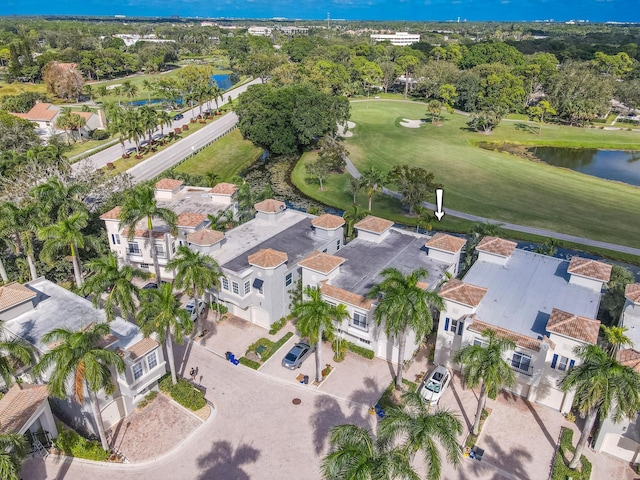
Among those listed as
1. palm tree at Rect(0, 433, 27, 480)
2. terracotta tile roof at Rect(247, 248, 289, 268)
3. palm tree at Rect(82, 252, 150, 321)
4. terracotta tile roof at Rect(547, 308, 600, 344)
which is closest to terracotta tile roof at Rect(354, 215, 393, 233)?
terracotta tile roof at Rect(247, 248, 289, 268)

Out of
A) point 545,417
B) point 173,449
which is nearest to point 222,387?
point 173,449

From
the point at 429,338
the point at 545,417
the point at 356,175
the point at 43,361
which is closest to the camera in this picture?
the point at 43,361

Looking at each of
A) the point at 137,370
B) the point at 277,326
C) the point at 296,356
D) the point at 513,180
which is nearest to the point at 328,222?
the point at 277,326

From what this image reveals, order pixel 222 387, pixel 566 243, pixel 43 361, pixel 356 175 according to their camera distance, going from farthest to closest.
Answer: pixel 356 175, pixel 566 243, pixel 222 387, pixel 43 361

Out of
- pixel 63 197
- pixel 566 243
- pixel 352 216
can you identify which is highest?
pixel 63 197

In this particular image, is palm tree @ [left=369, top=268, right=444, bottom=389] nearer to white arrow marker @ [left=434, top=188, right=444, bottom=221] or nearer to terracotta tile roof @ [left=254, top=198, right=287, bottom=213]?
terracotta tile roof @ [left=254, top=198, right=287, bottom=213]

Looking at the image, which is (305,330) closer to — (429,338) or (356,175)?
(429,338)

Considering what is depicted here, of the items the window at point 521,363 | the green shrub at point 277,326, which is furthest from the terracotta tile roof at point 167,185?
the window at point 521,363

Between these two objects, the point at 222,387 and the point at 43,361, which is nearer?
the point at 43,361
